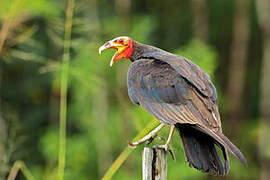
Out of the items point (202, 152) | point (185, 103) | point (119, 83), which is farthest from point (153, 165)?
point (119, 83)

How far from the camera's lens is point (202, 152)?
10.5ft

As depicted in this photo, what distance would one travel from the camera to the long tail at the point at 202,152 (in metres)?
3.12

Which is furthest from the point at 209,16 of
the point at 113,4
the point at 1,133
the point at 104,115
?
the point at 1,133

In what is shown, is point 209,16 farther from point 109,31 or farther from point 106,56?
point 106,56

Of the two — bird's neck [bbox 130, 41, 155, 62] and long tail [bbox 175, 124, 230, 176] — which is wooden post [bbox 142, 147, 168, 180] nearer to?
long tail [bbox 175, 124, 230, 176]

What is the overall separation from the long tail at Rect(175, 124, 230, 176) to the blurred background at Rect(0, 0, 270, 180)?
3.84 meters

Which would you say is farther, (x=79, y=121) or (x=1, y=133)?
(x=79, y=121)

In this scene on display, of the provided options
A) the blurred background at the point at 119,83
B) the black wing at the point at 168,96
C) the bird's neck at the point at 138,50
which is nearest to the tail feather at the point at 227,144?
the black wing at the point at 168,96

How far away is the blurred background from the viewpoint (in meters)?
9.43

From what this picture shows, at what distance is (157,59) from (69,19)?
0.68m

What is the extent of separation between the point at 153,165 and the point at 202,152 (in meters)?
0.30

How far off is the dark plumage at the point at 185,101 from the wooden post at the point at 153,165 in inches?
6.8

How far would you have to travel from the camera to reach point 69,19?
3.63 meters

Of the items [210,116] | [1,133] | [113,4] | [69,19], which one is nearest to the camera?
[210,116]
